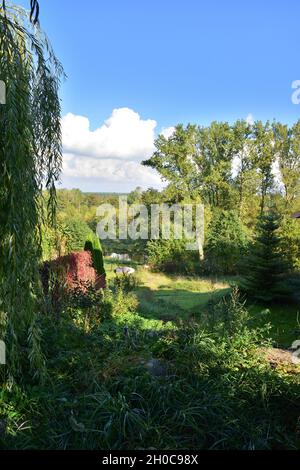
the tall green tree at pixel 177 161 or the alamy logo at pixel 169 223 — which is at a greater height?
the tall green tree at pixel 177 161

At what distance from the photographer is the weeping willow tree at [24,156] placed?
7.56 feet

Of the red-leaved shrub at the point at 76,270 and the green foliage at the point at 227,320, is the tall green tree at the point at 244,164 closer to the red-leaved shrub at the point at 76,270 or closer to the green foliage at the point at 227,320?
the red-leaved shrub at the point at 76,270

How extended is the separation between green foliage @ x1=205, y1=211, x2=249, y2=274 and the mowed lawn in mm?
2245

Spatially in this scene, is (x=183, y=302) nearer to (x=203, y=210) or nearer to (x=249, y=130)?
(x=203, y=210)

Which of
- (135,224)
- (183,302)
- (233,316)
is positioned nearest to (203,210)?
(135,224)

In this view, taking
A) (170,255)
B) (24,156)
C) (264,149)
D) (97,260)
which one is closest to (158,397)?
(24,156)

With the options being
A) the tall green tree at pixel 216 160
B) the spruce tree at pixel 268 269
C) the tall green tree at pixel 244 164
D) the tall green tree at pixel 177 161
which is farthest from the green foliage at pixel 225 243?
the spruce tree at pixel 268 269

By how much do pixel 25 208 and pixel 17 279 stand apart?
0.51 meters

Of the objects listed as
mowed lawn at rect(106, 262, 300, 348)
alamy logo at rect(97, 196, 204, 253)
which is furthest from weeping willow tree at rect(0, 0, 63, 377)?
alamy logo at rect(97, 196, 204, 253)

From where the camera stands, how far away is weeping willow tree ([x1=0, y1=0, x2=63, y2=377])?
7.56ft

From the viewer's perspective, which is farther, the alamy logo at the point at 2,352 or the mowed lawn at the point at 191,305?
the mowed lawn at the point at 191,305

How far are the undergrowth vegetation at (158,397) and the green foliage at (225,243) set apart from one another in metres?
13.7

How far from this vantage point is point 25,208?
2.43m

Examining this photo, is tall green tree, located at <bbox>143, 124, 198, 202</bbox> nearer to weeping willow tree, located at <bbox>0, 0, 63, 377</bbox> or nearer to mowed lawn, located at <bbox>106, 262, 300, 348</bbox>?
mowed lawn, located at <bbox>106, 262, 300, 348</bbox>
